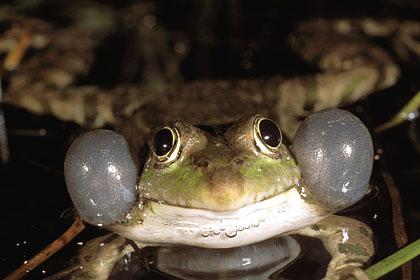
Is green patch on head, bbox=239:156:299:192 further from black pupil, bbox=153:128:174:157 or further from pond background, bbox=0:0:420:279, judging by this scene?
pond background, bbox=0:0:420:279

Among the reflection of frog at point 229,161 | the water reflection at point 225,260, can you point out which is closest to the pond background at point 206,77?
the reflection of frog at point 229,161

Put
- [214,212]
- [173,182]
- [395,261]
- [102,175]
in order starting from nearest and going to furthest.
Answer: [395,261] < [214,212] < [173,182] < [102,175]

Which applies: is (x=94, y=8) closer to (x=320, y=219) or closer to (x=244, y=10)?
(x=244, y=10)

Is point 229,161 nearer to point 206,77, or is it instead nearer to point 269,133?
Result: point 269,133

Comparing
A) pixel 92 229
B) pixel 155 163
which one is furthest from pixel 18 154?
pixel 155 163

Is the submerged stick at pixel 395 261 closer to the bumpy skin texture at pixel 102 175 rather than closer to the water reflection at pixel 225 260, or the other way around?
the water reflection at pixel 225 260

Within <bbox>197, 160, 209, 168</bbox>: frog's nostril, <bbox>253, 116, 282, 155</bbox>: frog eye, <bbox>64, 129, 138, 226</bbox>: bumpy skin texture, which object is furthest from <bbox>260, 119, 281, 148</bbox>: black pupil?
<bbox>64, 129, 138, 226</bbox>: bumpy skin texture

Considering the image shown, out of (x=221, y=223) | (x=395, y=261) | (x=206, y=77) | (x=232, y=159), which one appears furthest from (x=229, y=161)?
(x=206, y=77)

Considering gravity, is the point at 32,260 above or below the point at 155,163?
below
